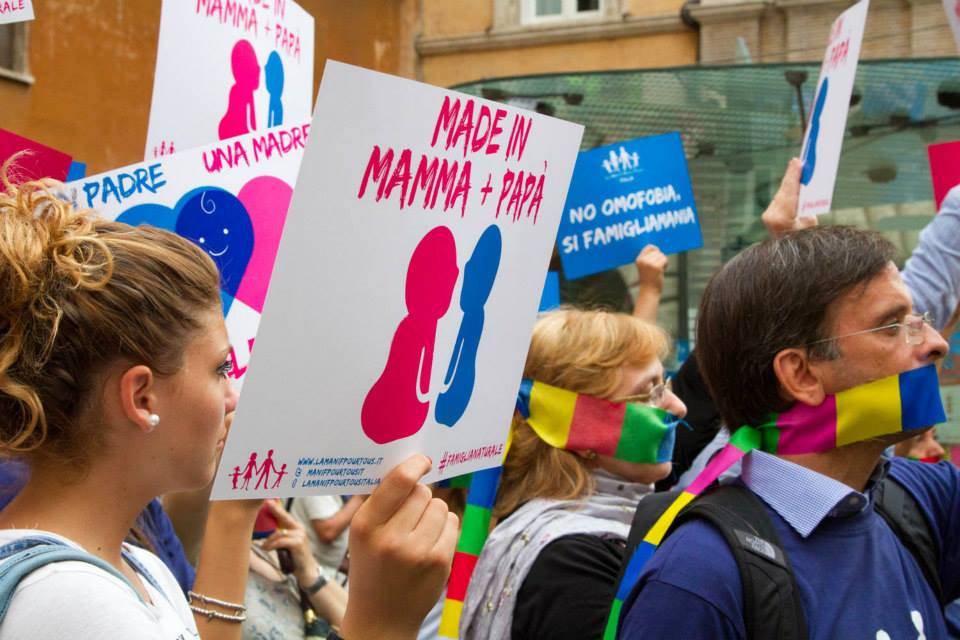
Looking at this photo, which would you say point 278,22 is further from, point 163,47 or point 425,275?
point 425,275

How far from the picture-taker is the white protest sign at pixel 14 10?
2.59m

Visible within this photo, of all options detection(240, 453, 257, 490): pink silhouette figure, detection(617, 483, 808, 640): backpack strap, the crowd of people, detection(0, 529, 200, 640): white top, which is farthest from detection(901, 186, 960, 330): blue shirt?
detection(0, 529, 200, 640): white top

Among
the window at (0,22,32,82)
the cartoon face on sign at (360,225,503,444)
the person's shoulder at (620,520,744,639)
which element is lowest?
the person's shoulder at (620,520,744,639)

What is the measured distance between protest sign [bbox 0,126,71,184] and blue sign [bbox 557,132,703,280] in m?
2.01

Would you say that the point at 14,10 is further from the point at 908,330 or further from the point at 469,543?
the point at 908,330

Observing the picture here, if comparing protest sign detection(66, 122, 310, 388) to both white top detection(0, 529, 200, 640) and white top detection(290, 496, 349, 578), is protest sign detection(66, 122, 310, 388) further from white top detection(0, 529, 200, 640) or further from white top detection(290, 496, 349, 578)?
white top detection(290, 496, 349, 578)

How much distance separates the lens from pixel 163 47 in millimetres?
2770

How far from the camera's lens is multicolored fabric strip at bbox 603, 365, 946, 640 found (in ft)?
6.17

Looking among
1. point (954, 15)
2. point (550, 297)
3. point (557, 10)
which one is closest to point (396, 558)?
point (550, 297)

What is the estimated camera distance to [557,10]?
→ 15.0 metres

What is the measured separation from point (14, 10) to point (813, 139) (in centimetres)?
219

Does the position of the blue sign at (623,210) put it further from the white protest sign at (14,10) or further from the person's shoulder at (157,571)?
the person's shoulder at (157,571)

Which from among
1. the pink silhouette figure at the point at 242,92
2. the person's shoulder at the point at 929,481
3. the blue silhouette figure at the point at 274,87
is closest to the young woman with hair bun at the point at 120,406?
the person's shoulder at the point at 929,481

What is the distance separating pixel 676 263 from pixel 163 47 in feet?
15.2
